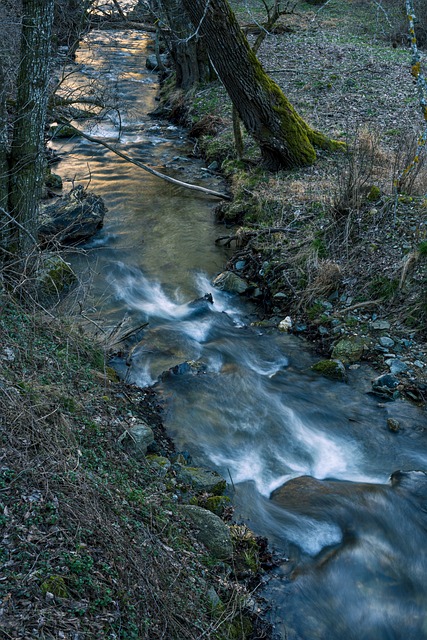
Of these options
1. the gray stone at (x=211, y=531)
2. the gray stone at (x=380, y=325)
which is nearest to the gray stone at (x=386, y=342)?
the gray stone at (x=380, y=325)

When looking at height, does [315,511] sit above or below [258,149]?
below

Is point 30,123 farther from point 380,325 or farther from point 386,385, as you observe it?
Answer: point 386,385

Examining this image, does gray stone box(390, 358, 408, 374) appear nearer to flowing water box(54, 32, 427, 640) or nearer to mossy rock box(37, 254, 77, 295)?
flowing water box(54, 32, 427, 640)

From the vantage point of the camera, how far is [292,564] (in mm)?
5141

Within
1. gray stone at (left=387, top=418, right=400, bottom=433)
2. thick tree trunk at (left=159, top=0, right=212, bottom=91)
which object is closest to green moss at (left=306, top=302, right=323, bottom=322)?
gray stone at (left=387, top=418, right=400, bottom=433)

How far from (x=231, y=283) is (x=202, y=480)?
4.56 metres

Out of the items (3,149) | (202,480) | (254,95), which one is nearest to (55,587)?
(202,480)

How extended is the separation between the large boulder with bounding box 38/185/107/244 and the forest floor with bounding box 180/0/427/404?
255cm

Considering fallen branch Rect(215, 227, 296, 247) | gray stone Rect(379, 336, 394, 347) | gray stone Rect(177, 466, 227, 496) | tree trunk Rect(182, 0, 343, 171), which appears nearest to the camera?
gray stone Rect(177, 466, 227, 496)

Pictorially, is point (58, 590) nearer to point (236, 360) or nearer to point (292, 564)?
point (292, 564)

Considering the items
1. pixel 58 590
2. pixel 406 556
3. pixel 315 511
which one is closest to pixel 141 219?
pixel 315 511

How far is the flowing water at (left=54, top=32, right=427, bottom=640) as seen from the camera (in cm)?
492

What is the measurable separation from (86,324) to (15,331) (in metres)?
2.32

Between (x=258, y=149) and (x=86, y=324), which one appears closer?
(x=86, y=324)
